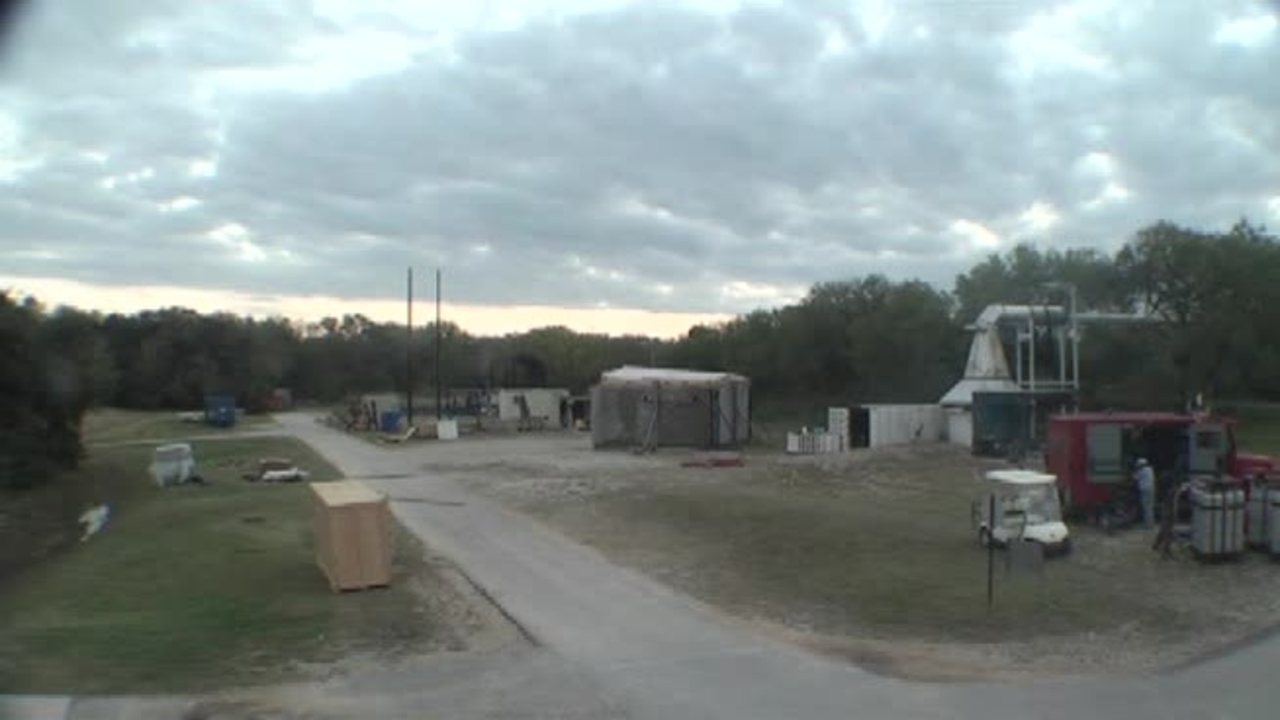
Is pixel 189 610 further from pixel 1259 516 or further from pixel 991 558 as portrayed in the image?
pixel 1259 516

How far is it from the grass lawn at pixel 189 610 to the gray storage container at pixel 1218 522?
458 inches

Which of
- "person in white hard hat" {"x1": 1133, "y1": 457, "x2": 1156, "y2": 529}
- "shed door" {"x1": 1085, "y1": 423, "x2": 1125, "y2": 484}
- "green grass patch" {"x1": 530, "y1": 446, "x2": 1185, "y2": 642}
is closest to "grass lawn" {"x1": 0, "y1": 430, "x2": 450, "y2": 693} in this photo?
"green grass patch" {"x1": 530, "y1": 446, "x2": 1185, "y2": 642}

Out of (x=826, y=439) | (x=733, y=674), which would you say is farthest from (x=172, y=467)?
(x=733, y=674)

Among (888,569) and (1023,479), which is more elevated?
(1023,479)

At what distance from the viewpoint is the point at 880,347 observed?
6375cm

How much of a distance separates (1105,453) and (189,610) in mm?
16308

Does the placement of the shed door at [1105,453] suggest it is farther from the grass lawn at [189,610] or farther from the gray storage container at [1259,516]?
the grass lawn at [189,610]

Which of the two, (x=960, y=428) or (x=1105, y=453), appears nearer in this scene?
(x=1105, y=453)

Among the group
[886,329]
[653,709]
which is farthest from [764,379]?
[653,709]

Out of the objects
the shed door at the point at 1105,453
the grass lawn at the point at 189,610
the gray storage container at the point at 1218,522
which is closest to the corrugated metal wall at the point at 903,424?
the shed door at the point at 1105,453

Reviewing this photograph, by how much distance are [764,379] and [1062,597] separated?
6187cm

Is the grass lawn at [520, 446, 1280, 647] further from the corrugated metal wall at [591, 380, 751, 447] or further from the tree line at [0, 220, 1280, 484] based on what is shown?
the tree line at [0, 220, 1280, 484]

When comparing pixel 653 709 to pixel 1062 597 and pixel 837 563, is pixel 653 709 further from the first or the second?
pixel 837 563

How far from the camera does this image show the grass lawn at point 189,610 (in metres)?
11.2
